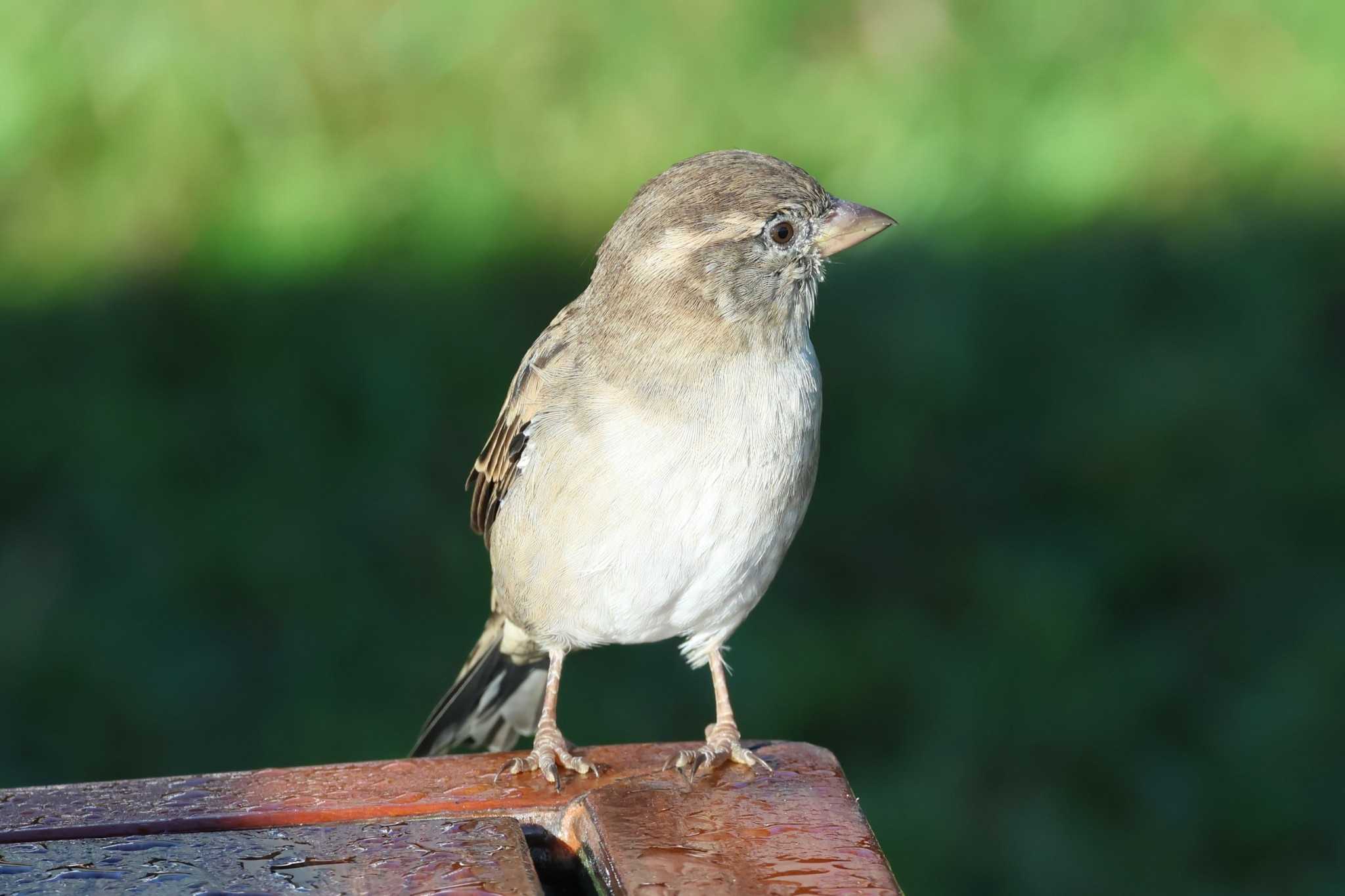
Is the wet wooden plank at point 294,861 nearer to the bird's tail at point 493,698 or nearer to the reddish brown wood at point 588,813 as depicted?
the reddish brown wood at point 588,813

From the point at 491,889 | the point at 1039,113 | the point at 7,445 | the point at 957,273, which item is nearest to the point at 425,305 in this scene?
the point at 7,445

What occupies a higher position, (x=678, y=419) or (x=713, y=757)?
(x=678, y=419)

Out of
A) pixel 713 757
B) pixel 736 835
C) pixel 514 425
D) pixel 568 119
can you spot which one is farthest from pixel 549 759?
pixel 568 119

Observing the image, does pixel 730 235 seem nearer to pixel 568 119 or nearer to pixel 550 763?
pixel 550 763

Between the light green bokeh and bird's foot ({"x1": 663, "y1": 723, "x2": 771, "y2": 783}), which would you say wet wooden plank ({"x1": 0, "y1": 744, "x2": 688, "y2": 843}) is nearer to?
bird's foot ({"x1": 663, "y1": 723, "x2": 771, "y2": 783})

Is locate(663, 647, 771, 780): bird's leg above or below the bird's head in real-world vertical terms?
below

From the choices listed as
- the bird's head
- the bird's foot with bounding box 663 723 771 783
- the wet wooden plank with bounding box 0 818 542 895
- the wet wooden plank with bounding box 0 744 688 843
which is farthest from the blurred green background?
the wet wooden plank with bounding box 0 818 542 895

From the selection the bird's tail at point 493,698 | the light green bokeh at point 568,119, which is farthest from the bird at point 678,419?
the light green bokeh at point 568,119
